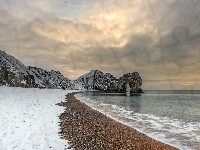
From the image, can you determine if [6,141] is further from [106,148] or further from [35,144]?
[106,148]

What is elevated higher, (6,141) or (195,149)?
(6,141)

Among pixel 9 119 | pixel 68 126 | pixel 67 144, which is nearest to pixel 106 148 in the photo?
pixel 67 144

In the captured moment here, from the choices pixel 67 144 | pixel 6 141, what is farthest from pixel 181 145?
pixel 6 141

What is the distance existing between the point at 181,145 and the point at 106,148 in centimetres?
711

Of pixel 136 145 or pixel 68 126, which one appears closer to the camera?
pixel 136 145

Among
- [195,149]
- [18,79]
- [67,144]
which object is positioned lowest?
[195,149]

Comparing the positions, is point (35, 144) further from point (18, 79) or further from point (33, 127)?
point (18, 79)

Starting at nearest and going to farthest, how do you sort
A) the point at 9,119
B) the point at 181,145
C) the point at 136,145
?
1. the point at 136,145
2. the point at 181,145
3. the point at 9,119

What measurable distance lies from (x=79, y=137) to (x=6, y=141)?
4.33m

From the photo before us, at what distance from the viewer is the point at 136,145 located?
41.2 ft

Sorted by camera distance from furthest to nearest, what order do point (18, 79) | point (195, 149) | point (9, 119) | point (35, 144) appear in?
1. point (18, 79)
2. point (9, 119)
3. point (195, 149)
4. point (35, 144)

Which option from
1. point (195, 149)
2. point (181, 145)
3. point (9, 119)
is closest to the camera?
point (195, 149)

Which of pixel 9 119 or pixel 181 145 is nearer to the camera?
pixel 181 145

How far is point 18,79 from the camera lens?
110 meters
